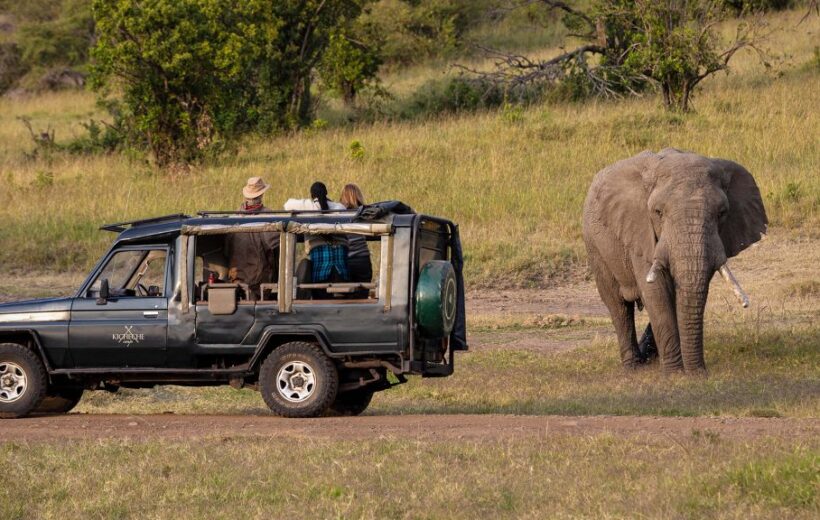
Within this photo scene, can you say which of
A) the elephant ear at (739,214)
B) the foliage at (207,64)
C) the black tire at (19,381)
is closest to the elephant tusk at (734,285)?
the elephant ear at (739,214)

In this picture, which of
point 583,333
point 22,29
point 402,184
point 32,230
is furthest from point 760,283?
point 22,29

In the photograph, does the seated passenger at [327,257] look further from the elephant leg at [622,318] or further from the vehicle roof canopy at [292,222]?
the elephant leg at [622,318]

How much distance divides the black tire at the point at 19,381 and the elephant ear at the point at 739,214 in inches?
285

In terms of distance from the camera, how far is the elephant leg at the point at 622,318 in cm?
1638

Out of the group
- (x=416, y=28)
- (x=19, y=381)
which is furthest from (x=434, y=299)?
(x=416, y=28)

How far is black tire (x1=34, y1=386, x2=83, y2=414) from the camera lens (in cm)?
1248

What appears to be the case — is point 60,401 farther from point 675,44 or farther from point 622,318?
point 675,44

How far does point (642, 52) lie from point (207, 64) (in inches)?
342

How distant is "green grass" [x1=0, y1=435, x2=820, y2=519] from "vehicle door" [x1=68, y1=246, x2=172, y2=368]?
1.75m

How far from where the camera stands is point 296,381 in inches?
455

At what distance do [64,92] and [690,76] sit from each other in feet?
76.3

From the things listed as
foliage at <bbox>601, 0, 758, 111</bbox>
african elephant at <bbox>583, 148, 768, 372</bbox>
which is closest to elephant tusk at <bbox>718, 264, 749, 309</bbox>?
african elephant at <bbox>583, 148, 768, 372</bbox>

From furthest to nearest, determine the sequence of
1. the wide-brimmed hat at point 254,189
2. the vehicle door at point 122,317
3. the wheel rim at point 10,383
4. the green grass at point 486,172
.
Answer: the green grass at point 486,172 < the wide-brimmed hat at point 254,189 < the wheel rim at point 10,383 < the vehicle door at point 122,317

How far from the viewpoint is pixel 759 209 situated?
1545 centimetres
